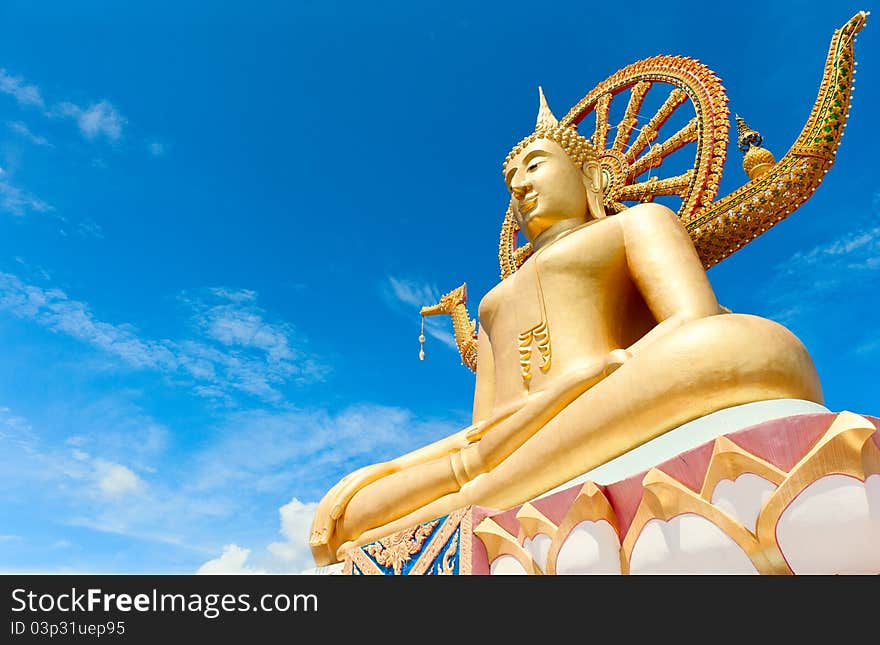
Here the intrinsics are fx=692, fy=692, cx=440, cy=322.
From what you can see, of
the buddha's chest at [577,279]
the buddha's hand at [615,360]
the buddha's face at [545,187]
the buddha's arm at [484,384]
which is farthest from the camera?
the buddha's arm at [484,384]

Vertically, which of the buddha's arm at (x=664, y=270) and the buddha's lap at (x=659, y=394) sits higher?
the buddha's arm at (x=664, y=270)

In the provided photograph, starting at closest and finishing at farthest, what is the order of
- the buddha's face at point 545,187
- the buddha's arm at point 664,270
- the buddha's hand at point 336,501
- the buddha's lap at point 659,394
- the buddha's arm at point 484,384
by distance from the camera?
the buddha's lap at point 659,394 < the buddha's arm at point 664,270 < the buddha's hand at point 336,501 < the buddha's face at point 545,187 < the buddha's arm at point 484,384

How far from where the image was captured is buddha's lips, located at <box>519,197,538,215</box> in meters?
4.62

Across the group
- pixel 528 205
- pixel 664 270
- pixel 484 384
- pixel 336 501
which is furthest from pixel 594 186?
pixel 336 501

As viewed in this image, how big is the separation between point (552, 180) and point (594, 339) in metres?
A: 1.21

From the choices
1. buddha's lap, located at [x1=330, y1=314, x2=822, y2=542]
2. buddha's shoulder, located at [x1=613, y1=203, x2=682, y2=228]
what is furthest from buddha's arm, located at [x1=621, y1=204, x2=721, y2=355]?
buddha's lap, located at [x1=330, y1=314, x2=822, y2=542]

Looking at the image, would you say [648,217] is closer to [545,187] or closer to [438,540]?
[545,187]

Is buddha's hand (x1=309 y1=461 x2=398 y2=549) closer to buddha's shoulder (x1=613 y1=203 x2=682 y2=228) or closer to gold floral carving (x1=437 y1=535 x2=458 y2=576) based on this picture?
gold floral carving (x1=437 y1=535 x2=458 y2=576)

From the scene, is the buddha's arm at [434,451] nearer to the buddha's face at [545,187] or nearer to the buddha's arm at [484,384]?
the buddha's arm at [484,384]

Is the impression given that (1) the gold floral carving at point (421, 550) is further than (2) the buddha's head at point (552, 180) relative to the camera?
No

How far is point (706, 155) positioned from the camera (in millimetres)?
5004

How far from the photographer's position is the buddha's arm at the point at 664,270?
344 centimetres

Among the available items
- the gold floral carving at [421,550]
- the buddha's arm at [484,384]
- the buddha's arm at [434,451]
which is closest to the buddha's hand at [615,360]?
the buddha's arm at [434,451]
